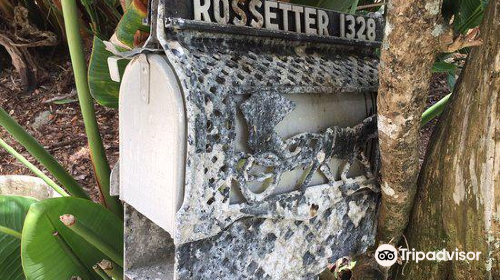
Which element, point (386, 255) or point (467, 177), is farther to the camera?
point (386, 255)

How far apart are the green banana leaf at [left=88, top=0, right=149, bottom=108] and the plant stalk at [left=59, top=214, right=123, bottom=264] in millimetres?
289

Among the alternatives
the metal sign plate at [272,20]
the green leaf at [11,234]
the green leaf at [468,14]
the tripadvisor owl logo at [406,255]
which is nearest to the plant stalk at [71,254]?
the green leaf at [11,234]

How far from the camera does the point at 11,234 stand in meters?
0.91

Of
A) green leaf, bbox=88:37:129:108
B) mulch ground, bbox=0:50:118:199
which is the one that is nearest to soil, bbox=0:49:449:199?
mulch ground, bbox=0:50:118:199

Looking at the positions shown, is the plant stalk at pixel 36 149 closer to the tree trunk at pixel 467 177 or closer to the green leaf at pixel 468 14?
the tree trunk at pixel 467 177

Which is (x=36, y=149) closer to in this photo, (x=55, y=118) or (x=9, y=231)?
(x=9, y=231)

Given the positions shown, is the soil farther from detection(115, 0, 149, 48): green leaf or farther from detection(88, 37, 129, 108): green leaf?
detection(115, 0, 149, 48): green leaf

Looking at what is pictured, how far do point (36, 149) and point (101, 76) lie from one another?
8.0 inches

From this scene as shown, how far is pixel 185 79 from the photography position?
0.57 metres

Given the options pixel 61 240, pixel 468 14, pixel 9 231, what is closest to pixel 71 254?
pixel 61 240

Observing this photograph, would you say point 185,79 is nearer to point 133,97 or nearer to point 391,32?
point 133,97

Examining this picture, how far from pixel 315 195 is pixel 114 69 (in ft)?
1.22

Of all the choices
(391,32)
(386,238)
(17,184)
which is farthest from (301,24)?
(17,184)

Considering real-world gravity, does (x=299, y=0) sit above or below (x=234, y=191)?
above
